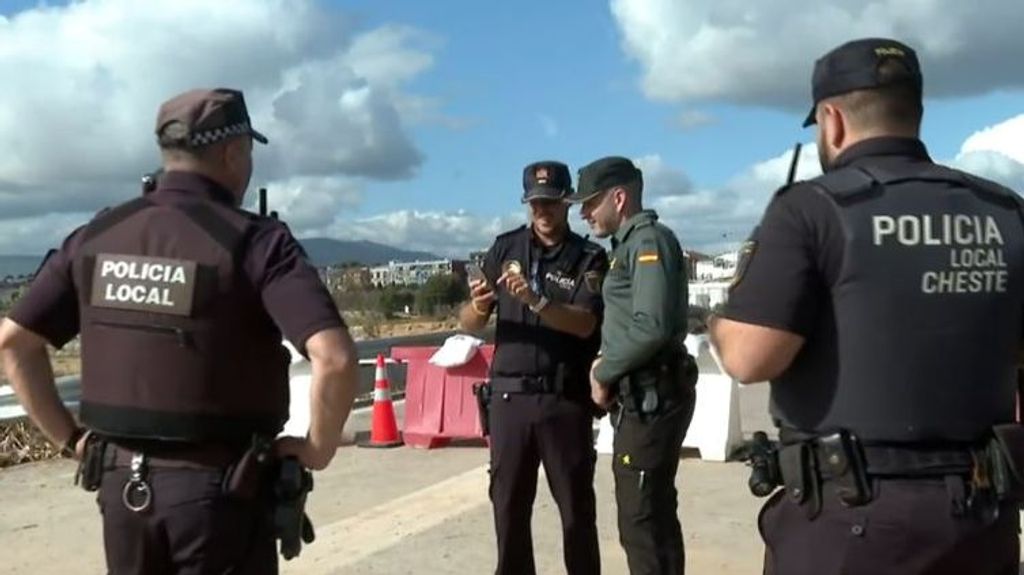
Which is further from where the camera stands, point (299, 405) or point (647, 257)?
point (299, 405)

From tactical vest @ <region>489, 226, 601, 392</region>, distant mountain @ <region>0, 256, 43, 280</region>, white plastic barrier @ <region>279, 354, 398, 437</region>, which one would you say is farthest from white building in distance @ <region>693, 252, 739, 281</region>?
white plastic barrier @ <region>279, 354, 398, 437</region>

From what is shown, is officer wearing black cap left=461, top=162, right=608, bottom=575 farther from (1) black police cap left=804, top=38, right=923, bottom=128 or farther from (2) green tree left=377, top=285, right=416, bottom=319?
(2) green tree left=377, top=285, right=416, bottom=319

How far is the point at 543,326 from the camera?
5.47m

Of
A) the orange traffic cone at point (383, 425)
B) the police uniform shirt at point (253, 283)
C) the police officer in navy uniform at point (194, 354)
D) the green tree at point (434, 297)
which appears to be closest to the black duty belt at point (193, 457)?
the police officer in navy uniform at point (194, 354)

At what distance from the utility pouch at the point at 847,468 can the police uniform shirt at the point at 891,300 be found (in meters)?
0.04

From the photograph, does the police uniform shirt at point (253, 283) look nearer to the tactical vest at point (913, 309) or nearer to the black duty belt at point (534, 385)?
the tactical vest at point (913, 309)

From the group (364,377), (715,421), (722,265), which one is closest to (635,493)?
(722,265)

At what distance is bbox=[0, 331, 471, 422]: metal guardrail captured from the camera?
33.7ft

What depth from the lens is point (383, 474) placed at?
984 cm

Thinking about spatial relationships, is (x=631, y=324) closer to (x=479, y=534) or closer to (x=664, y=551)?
(x=664, y=551)

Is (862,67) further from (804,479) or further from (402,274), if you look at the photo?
(402,274)

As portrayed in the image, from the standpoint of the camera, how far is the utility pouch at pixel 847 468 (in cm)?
290

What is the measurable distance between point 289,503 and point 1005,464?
1.86 metres

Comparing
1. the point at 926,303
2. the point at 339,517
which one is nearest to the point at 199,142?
the point at 926,303
